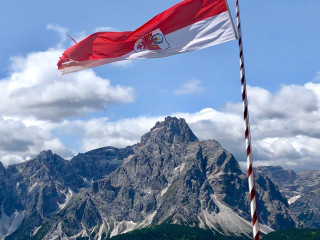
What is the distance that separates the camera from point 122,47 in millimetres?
35938

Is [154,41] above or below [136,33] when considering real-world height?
below

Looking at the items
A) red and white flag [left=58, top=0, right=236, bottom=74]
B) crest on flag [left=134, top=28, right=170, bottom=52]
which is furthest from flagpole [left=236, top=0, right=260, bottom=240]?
crest on flag [left=134, top=28, right=170, bottom=52]

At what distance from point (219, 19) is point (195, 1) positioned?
2771mm

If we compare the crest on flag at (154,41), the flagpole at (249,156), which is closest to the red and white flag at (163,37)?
the crest on flag at (154,41)

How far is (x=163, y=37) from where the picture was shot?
3400 cm

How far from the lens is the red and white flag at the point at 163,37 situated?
3195 cm

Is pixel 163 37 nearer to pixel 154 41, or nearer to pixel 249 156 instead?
pixel 154 41

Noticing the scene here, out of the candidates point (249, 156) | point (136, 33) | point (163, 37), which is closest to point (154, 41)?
point (163, 37)

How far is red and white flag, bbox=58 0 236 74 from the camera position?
3195 centimetres

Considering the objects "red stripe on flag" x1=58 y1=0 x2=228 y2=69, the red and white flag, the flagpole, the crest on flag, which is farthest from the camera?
the crest on flag

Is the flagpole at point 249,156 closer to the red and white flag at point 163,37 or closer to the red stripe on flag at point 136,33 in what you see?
the red and white flag at point 163,37

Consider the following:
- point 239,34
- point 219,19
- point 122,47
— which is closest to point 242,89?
point 239,34

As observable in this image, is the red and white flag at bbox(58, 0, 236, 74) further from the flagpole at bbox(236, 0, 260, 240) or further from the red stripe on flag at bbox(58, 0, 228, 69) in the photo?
the flagpole at bbox(236, 0, 260, 240)

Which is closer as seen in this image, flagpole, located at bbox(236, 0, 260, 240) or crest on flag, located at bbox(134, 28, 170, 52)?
flagpole, located at bbox(236, 0, 260, 240)
